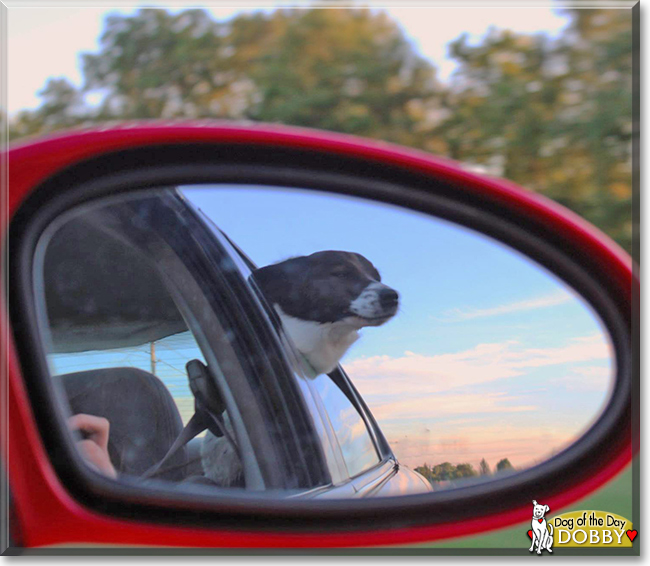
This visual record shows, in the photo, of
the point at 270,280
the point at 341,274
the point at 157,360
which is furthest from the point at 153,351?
the point at 341,274

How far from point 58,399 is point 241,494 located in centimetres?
42

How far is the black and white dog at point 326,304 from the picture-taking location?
152 cm

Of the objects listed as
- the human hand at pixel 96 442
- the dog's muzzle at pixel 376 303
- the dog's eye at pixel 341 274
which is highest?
the dog's eye at pixel 341 274

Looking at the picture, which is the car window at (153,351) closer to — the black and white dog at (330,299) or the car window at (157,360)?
the car window at (157,360)

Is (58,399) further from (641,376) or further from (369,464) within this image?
(641,376)

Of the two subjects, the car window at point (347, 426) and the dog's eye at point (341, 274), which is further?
the car window at point (347, 426)

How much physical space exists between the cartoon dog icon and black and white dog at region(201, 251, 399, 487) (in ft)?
1.82

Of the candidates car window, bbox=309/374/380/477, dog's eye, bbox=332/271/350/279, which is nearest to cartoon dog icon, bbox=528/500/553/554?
car window, bbox=309/374/380/477

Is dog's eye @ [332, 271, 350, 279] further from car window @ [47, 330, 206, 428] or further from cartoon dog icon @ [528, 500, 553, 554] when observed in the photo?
cartoon dog icon @ [528, 500, 553, 554]

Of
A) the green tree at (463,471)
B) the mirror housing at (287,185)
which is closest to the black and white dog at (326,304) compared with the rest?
the mirror housing at (287,185)

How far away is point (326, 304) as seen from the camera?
152 centimetres

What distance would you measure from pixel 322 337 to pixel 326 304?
89 millimetres

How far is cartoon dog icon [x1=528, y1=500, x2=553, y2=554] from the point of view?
5.43 feet

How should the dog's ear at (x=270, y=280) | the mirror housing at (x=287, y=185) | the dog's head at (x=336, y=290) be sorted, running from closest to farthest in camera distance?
the mirror housing at (x=287, y=185), the dog's head at (x=336, y=290), the dog's ear at (x=270, y=280)
